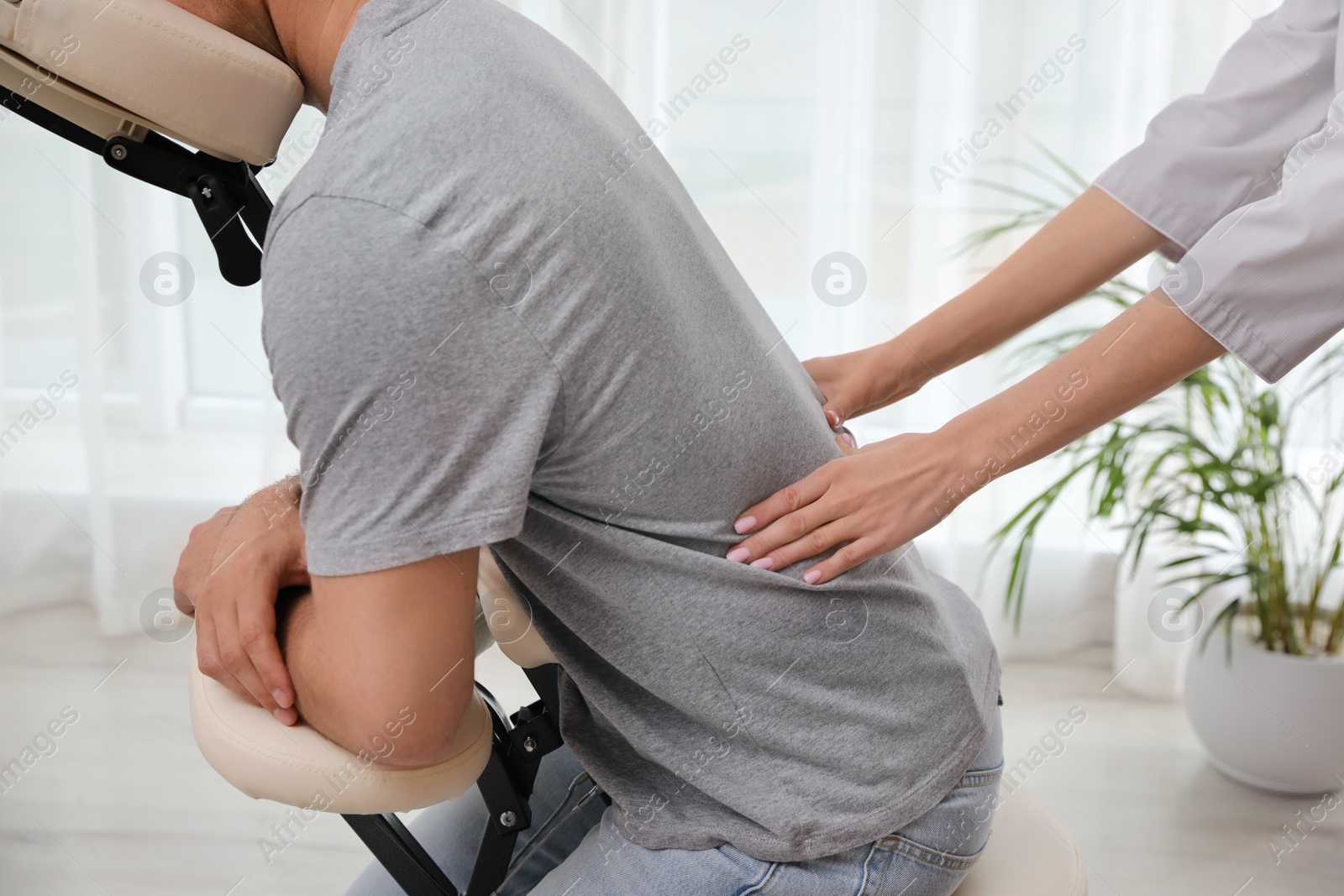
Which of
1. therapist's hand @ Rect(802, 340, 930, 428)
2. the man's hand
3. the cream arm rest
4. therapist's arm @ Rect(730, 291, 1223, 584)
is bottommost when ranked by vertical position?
the cream arm rest

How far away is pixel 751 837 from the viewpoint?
2.45 feet

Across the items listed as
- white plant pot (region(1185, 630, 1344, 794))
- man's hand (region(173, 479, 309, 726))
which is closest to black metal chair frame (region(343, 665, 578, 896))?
man's hand (region(173, 479, 309, 726))

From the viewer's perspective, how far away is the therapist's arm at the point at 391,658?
63 cm

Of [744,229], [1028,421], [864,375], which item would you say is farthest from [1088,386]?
[744,229]

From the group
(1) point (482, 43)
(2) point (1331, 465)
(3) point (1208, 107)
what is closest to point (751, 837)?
(1) point (482, 43)

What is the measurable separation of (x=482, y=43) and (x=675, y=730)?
48cm

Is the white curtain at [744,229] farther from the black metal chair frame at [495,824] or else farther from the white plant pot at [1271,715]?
the black metal chair frame at [495,824]

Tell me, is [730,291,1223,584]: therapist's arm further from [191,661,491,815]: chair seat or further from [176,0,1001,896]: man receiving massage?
[191,661,491,815]: chair seat

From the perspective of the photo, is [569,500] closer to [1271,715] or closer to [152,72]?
[152,72]

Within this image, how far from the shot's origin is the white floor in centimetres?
187

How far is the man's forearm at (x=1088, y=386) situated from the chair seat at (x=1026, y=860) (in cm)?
30

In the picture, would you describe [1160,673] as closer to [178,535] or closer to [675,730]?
[675,730]

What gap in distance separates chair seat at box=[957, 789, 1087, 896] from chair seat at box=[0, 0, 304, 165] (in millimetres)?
771

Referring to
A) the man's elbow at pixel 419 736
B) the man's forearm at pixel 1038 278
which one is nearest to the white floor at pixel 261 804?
the man's forearm at pixel 1038 278
